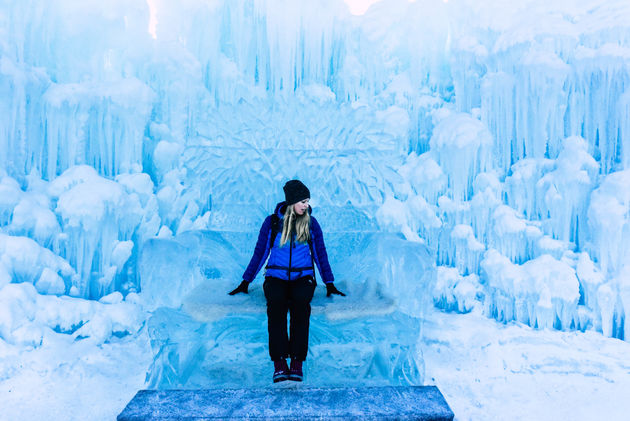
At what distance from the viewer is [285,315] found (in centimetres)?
227

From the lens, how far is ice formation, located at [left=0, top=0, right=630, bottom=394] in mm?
3492

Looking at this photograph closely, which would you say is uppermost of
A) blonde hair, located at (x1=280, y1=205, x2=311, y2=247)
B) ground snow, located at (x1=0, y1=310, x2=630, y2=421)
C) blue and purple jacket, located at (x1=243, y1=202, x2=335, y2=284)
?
blonde hair, located at (x1=280, y1=205, x2=311, y2=247)

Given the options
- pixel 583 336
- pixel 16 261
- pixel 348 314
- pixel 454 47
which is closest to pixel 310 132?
pixel 348 314

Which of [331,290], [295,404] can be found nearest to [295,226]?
[331,290]

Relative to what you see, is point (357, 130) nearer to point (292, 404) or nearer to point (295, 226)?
point (295, 226)

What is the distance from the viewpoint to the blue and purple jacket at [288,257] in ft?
7.93

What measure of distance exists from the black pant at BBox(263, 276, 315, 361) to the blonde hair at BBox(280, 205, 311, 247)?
0.22 metres

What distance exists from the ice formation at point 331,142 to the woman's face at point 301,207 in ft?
2.65

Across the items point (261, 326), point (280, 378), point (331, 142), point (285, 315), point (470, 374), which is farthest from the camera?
point (331, 142)

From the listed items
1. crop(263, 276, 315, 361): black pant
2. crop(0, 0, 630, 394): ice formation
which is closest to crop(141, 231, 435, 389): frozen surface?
crop(263, 276, 315, 361): black pant

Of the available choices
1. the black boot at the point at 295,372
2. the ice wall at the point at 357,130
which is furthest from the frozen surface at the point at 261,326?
the ice wall at the point at 357,130

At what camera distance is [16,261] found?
3752mm

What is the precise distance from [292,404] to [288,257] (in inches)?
28.5

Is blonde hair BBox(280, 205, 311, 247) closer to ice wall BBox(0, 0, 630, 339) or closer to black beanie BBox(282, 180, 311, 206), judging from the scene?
black beanie BBox(282, 180, 311, 206)
